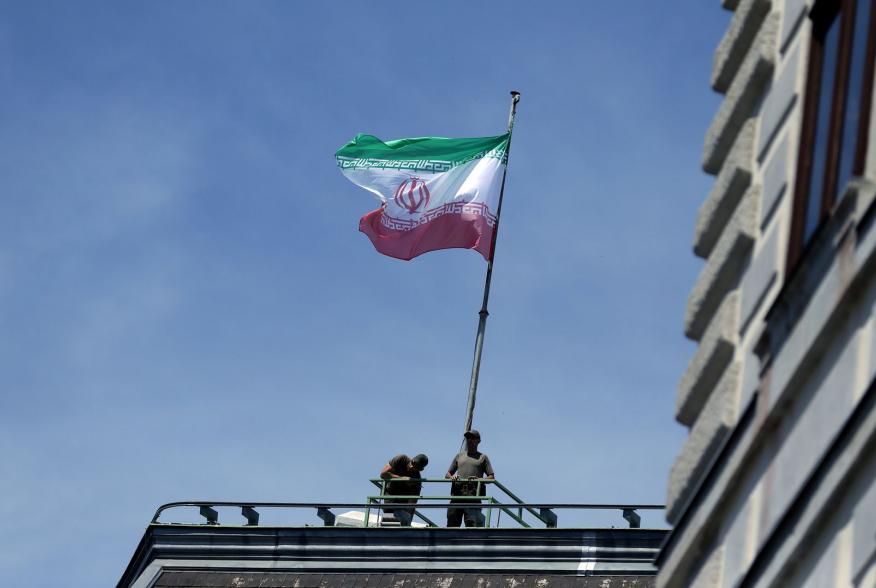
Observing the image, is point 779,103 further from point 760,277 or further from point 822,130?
point 760,277

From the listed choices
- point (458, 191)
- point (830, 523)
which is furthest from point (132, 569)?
point (830, 523)

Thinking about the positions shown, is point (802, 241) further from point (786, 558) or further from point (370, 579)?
point (370, 579)

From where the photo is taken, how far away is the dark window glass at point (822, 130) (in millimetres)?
8375

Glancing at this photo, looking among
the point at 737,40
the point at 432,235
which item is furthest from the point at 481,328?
the point at 737,40

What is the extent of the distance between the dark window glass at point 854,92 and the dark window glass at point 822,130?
184 mm

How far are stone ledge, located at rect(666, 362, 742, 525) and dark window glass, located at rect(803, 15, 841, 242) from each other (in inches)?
37.3

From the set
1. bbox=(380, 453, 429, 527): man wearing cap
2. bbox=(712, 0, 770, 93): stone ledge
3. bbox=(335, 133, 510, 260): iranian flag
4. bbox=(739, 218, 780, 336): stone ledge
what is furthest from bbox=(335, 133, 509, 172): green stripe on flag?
bbox=(739, 218, 780, 336): stone ledge

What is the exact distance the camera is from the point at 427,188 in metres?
28.6

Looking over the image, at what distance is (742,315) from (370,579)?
1295 centimetres

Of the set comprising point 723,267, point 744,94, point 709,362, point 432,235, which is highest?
point 432,235

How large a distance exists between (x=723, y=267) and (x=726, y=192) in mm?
475

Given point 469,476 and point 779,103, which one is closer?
point 779,103

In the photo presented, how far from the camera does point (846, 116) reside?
8258 millimetres

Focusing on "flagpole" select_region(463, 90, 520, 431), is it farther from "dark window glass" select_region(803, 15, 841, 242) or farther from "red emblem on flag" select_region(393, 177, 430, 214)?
"dark window glass" select_region(803, 15, 841, 242)
